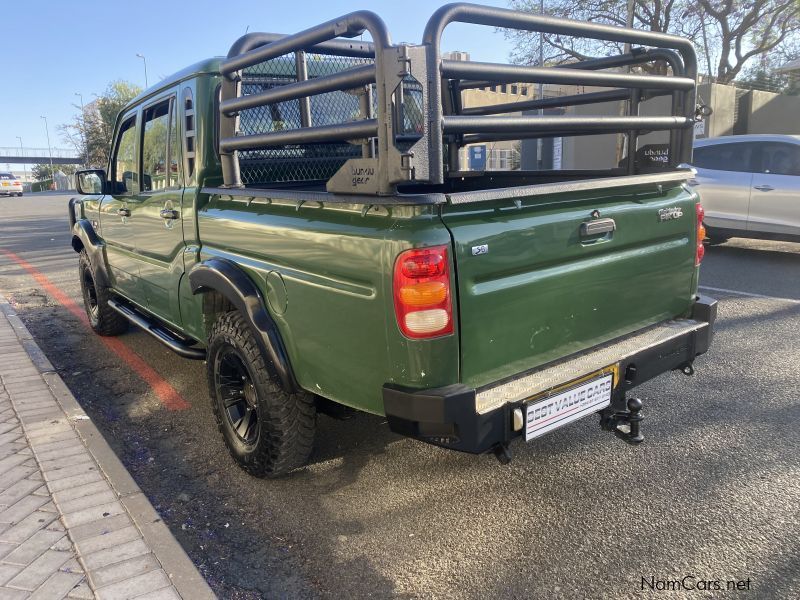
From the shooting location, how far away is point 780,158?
875cm

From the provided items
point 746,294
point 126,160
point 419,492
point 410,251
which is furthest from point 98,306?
point 746,294

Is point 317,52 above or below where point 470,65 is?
above

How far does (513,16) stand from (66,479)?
2957mm

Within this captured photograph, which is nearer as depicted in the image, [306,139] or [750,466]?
[306,139]

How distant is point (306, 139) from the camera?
2.64 metres

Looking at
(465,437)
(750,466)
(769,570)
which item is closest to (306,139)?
(465,437)

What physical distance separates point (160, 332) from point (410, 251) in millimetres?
2818

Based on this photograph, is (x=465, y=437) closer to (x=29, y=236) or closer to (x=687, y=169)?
(x=687, y=169)

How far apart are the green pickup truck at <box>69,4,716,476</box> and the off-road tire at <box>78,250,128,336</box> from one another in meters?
1.83

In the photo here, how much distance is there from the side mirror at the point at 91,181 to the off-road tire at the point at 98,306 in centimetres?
72

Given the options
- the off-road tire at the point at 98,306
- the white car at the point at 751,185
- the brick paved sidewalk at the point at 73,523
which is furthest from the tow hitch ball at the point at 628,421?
the white car at the point at 751,185

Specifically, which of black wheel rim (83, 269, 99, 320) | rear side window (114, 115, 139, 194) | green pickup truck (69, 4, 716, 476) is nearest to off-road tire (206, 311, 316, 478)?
green pickup truck (69, 4, 716, 476)

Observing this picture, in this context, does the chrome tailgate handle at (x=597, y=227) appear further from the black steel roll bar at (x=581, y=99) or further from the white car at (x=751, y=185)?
the white car at (x=751, y=185)

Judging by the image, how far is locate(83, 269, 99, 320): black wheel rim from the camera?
612 cm
